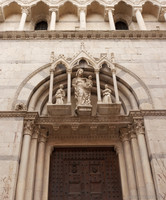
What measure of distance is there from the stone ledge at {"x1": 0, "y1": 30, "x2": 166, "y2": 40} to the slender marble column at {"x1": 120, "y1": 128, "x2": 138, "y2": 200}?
12.5 feet

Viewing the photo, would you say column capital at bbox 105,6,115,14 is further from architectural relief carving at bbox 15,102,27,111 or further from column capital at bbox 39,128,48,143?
column capital at bbox 39,128,48,143

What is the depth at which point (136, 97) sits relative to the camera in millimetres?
7477

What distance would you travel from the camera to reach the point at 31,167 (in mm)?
6492

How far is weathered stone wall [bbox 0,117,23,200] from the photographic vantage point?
5561 millimetres

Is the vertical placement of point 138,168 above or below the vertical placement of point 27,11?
below

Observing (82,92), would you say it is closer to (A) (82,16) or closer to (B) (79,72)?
(B) (79,72)

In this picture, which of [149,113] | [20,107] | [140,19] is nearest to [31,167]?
[20,107]

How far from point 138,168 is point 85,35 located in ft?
17.3

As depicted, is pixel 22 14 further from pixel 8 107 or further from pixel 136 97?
pixel 136 97

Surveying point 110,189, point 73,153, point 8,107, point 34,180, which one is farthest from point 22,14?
point 110,189

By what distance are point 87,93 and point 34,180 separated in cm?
293

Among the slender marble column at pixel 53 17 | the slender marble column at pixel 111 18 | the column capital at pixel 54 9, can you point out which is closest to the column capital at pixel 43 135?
the slender marble column at pixel 53 17

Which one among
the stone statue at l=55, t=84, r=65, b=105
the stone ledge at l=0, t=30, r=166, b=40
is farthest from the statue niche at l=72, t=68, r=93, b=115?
the stone ledge at l=0, t=30, r=166, b=40

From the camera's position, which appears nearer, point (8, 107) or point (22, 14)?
point (8, 107)
